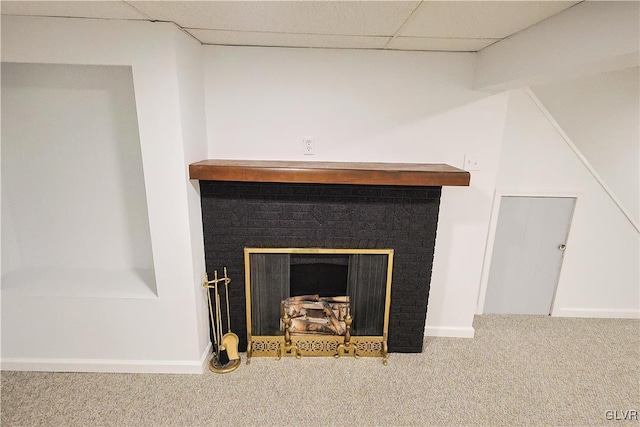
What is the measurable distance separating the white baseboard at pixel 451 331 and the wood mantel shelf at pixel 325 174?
1.21m

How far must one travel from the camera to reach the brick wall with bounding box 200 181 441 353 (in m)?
1.94

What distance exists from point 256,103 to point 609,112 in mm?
2851

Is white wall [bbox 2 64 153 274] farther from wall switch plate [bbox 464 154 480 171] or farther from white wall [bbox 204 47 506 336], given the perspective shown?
wall switch plate [bbox 464 154 480 171]

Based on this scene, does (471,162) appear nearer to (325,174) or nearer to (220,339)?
(325,174)

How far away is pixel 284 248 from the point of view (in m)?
2.01

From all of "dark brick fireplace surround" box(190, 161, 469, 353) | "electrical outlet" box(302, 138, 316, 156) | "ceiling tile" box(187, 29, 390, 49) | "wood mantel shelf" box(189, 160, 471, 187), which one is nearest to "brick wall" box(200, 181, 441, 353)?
"dark brick fireplace surround" box(190, 161, 469, 353)

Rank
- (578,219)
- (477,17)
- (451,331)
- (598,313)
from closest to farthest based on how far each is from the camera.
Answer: (477,17) < (451,331) < (578,219) < (598,313)

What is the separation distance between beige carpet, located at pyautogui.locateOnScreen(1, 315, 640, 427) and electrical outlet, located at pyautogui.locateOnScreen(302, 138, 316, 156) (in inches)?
54.9

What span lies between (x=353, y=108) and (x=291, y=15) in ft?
2.45

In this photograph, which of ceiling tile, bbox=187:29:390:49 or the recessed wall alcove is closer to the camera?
ceiling tile, bbox=187:29:390:49

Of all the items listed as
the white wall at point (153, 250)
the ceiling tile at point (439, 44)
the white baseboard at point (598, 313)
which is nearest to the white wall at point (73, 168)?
the white wall at point (153, 250)

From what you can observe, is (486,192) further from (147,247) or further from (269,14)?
(147,247)

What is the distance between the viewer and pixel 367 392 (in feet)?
6.13

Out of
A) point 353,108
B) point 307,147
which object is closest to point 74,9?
point 307,147
